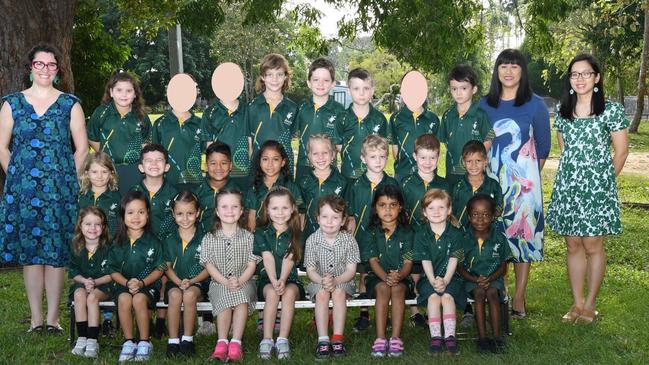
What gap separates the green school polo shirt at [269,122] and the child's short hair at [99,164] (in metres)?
1.02

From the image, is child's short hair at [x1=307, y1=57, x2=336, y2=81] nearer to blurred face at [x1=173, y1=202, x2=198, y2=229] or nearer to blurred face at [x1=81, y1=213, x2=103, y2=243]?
blurred face at [x1=173, y1=202, x2=198, y2=229]

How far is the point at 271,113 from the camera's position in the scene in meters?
5.89

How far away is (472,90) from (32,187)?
10.5 ft

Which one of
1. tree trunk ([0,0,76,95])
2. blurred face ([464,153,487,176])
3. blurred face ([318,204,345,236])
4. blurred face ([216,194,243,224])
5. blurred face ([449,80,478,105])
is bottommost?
blurred face ([318,204,345,236])

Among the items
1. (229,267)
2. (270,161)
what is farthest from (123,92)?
(229,267)

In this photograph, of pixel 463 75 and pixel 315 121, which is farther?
pixel 315 121

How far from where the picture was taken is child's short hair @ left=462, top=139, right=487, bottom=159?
5480mm

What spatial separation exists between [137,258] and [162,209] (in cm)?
44

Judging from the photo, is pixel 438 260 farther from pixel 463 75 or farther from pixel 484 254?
pixel 463 75

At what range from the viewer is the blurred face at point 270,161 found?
217 inches

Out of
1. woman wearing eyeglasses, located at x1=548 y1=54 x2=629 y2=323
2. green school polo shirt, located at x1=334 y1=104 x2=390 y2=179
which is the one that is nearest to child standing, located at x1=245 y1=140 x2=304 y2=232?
green school polo shirt, located at x1=334 y1=104 x2=390 y2=179

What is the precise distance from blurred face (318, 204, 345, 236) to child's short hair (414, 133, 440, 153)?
0.77m

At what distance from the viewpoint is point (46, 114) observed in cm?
552

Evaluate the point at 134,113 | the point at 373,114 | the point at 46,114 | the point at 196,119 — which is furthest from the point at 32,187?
the point at 373,114
